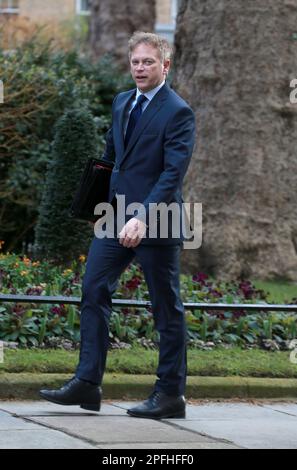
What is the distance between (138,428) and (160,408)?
0.35 m

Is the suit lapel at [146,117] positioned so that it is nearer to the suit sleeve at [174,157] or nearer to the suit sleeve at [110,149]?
the suit sleeve at [174,157]

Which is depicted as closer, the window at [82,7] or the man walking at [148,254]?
the man walking at [148,254]

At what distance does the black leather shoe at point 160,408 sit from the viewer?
261 inches

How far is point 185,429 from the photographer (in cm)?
640

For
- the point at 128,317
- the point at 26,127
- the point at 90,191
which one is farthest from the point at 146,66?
the point at 26,127

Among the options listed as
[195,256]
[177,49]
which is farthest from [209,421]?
[177,49]

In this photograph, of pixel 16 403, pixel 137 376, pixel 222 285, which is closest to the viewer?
pixel 16 403

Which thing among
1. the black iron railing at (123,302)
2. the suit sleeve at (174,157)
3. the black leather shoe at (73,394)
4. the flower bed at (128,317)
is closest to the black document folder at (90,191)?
the suit sleeve at (174,157)

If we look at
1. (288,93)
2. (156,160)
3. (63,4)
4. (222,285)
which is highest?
(63,4)

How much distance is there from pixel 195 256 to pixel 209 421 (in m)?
5.56

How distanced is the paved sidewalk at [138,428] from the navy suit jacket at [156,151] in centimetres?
102

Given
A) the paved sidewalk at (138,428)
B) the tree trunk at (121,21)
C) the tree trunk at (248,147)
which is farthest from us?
the tree trunk at (121,21)

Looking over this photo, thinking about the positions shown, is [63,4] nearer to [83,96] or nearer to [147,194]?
[83,96]

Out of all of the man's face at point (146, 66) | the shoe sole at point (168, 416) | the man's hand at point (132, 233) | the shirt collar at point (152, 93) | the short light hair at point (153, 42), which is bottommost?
the shoe sole at point (168, 416)
